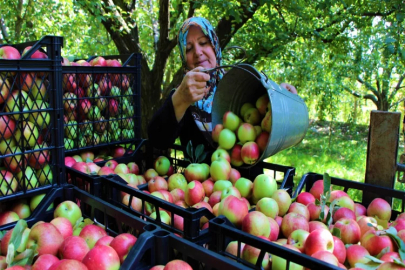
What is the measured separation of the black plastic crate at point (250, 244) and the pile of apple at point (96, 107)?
3.56ft

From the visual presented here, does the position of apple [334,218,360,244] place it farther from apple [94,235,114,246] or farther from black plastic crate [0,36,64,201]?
black plastic crate [0,36,64,201]

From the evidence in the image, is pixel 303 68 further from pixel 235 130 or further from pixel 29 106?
pixel 29 106

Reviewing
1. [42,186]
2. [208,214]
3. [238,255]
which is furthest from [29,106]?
[238,255]

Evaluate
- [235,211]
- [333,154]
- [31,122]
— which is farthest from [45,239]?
[333,154]

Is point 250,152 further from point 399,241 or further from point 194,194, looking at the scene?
point 399,241

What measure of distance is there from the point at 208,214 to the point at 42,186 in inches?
27.4

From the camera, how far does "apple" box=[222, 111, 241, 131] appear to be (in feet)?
6.03

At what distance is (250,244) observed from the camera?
0.95 metres

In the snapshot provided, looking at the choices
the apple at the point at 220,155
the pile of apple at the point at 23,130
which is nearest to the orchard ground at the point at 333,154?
the apple at the point at 220,155

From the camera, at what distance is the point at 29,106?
1.37 meters

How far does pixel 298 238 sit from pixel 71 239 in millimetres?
719

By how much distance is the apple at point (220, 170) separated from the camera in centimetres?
168

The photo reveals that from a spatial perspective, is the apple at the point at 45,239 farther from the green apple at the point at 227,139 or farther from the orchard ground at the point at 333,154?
the orchard ground at the point at 333,154

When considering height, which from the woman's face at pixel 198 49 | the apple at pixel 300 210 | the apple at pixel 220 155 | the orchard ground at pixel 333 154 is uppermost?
the woman's face at pixel 198 49
